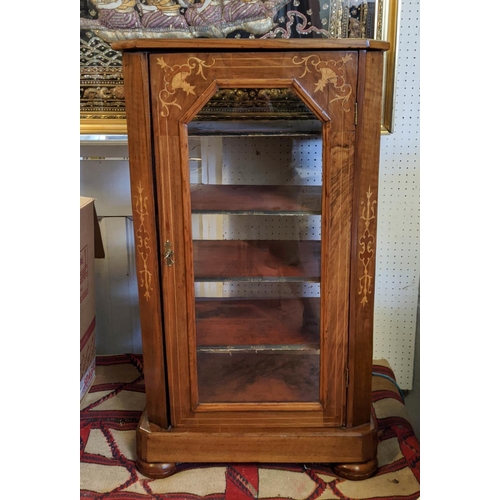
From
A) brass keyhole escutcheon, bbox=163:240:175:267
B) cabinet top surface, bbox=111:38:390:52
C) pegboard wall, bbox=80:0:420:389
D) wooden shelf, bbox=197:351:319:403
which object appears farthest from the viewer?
pegboard wall, bbox=80:0:420:389

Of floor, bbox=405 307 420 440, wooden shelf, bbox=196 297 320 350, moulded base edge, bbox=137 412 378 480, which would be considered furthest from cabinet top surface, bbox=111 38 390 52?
floor, bbox=405 307 420 440

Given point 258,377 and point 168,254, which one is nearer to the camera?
point 168,254

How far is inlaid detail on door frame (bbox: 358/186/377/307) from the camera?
3.57ft

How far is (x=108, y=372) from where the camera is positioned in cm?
164

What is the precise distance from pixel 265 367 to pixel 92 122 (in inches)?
33.1

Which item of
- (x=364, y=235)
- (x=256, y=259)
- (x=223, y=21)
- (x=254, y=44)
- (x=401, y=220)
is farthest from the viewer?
(x=401, y=220)

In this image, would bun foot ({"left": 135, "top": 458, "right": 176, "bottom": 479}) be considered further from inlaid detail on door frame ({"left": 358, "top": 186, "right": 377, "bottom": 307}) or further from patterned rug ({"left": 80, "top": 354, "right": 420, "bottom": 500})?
inlaid detail on door frame ({"left": 358, "top": 186, "right": 377, "bottom": 307})

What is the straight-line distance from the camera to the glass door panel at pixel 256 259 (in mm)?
1131

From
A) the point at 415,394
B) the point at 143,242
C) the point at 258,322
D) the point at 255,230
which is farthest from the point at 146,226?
the point at 415,394

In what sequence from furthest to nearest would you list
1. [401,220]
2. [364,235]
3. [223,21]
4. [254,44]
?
1. [401,220]
2. [223,21]
3. [364,235]
4. [254,44]

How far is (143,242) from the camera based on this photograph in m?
1.11

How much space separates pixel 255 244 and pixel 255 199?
0.10 meters

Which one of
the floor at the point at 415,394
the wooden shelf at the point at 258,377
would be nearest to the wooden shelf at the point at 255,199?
the wooden shelf at the point at 258,377

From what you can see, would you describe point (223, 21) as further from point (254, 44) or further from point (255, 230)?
point (255, 230)
